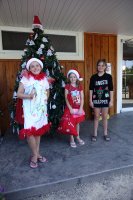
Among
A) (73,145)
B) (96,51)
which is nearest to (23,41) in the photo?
(96,51)

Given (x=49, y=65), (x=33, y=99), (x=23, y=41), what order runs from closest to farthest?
(x=33, y=99) → (x=49, y=65) → (x=23, y=41)

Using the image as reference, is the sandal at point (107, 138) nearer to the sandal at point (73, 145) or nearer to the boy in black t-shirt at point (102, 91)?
the boy in black t-shirt at point (102, 91)

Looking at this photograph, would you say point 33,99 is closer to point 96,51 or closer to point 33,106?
point 33,106

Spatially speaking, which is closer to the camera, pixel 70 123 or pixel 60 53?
pixel 70 123

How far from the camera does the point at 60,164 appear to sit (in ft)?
8.14

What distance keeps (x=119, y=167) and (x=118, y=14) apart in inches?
103

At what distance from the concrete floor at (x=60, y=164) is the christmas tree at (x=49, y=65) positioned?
22.3 inches

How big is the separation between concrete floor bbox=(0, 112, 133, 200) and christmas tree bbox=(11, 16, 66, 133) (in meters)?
0.57

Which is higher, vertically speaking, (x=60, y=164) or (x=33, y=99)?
Result: (x=33, y=99)

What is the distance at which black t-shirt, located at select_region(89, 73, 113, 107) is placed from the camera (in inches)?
124

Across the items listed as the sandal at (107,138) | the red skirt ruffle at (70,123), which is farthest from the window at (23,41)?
the sandal at (107,138)

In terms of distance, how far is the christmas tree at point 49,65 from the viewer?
10.1 ft

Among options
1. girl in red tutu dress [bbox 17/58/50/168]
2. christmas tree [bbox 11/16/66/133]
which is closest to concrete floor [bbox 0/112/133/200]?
girl in red tutu dress [bbox 17/58/50/168]

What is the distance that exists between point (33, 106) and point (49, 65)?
3.62 feet
